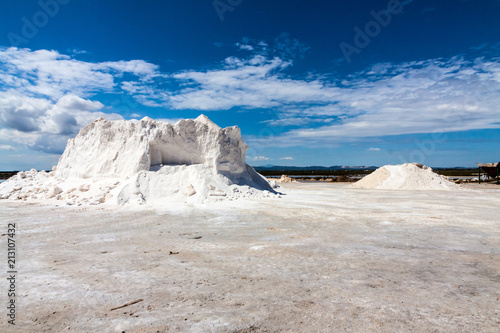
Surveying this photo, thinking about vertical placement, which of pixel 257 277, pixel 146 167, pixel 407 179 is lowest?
pixel 257 277

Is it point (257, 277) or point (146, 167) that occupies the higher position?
point (146, 167)

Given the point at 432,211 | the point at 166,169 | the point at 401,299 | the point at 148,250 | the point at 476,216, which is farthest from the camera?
the point at 166,169

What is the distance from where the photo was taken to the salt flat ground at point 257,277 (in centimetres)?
314

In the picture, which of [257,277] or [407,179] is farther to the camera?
[407,179]

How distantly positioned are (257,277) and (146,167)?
478 inches

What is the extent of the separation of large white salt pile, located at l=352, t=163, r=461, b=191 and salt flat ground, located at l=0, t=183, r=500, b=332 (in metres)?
17.1

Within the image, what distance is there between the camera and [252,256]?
5500mm

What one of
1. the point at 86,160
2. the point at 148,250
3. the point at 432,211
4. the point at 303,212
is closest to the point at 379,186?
the point at 432,211

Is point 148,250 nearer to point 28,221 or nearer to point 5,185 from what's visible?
point 28,221

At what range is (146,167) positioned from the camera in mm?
15211

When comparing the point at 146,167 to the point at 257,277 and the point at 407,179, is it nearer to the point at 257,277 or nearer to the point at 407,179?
the point at 257,277

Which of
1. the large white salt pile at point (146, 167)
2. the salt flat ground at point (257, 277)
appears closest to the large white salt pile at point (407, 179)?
the large white salt pile at point (146, 167)

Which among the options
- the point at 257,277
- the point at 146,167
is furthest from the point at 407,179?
the point at 257,277

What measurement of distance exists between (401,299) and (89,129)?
63.1 ft
